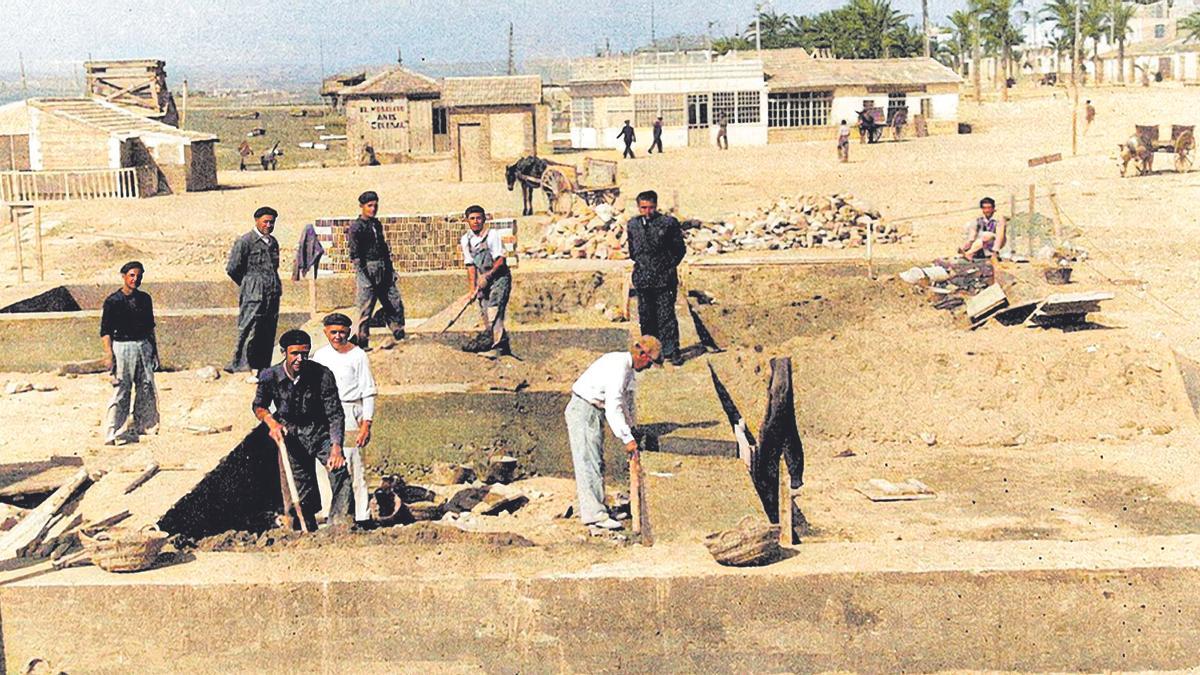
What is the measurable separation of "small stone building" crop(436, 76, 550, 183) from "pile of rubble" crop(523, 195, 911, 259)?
12542mm

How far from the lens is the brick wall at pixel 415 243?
679 inches

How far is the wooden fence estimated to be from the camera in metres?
30.7

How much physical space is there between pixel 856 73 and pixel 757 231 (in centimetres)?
2835

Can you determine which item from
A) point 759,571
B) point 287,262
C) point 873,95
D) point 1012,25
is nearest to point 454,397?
point 759,571

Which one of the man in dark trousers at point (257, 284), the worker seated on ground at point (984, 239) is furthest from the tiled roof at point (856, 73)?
the man in dark trousers at point (257, 284)

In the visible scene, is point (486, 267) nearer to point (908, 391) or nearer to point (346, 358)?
point (908, 391)

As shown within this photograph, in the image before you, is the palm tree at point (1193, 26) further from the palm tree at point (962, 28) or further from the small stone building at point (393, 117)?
the small stone building at point (393, 117)

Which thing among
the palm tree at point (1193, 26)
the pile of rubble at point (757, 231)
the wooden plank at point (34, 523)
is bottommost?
the wooden plank at point (34, 523)

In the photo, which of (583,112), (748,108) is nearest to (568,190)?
(748,108)

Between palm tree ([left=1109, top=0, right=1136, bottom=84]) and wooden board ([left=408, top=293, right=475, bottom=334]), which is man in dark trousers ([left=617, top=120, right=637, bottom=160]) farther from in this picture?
palm tree ([left=1109, top=0, right=1136, bottom=84])

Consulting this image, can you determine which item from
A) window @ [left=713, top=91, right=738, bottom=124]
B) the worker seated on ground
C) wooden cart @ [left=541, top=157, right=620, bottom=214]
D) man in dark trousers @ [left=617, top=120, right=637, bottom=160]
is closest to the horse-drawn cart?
wooden cart @ [left=541, top=157, right=620, bottom=214]

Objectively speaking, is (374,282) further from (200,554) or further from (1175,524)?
(1175,524)

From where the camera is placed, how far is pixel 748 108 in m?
46.1

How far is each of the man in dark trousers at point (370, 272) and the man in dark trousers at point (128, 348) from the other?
7.03 feet
